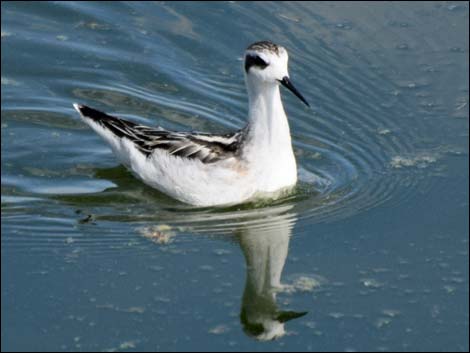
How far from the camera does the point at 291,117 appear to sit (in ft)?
48.9

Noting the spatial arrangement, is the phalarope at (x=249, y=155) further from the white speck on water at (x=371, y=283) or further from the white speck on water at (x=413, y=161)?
the white speck on water at (x=371, y=283)

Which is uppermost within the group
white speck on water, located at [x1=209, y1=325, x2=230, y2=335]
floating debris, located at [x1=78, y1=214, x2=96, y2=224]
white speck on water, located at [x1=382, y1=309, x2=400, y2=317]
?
floating debris, located at [x1=78, y1=214, x2=96, y2=224]

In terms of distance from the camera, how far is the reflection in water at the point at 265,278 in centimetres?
1097

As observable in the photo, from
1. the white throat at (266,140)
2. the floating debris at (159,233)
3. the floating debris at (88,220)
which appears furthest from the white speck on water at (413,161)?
the floating debris at (88,220)

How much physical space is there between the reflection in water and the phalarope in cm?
51

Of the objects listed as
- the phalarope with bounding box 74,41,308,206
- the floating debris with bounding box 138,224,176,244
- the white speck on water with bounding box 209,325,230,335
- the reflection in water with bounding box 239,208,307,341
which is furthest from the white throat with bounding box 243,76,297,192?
the white speck on water with bounding box 209,325,230,335

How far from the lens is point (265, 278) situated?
1179 cm

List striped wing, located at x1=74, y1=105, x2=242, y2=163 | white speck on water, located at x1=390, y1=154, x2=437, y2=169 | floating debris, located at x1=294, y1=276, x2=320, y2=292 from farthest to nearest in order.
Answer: white speck on water, located at x1=390, y1=154, x2=437, y2=169 → striped wing, located at x1=74, y1=105, x2=242, y2=163 → floating debris, located at x1=294, y1=276, x2=320, y2=292

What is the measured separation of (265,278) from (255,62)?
222 cm

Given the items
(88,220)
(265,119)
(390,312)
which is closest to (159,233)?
(88,220)

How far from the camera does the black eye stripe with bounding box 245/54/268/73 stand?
41.1 ft

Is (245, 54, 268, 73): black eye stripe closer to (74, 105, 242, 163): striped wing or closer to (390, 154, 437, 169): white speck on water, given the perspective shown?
(74, 105, 242, 163): striped wing

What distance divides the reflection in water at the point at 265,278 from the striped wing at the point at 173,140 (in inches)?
38.5

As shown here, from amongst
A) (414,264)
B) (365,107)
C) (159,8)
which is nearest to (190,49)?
(159,8)
